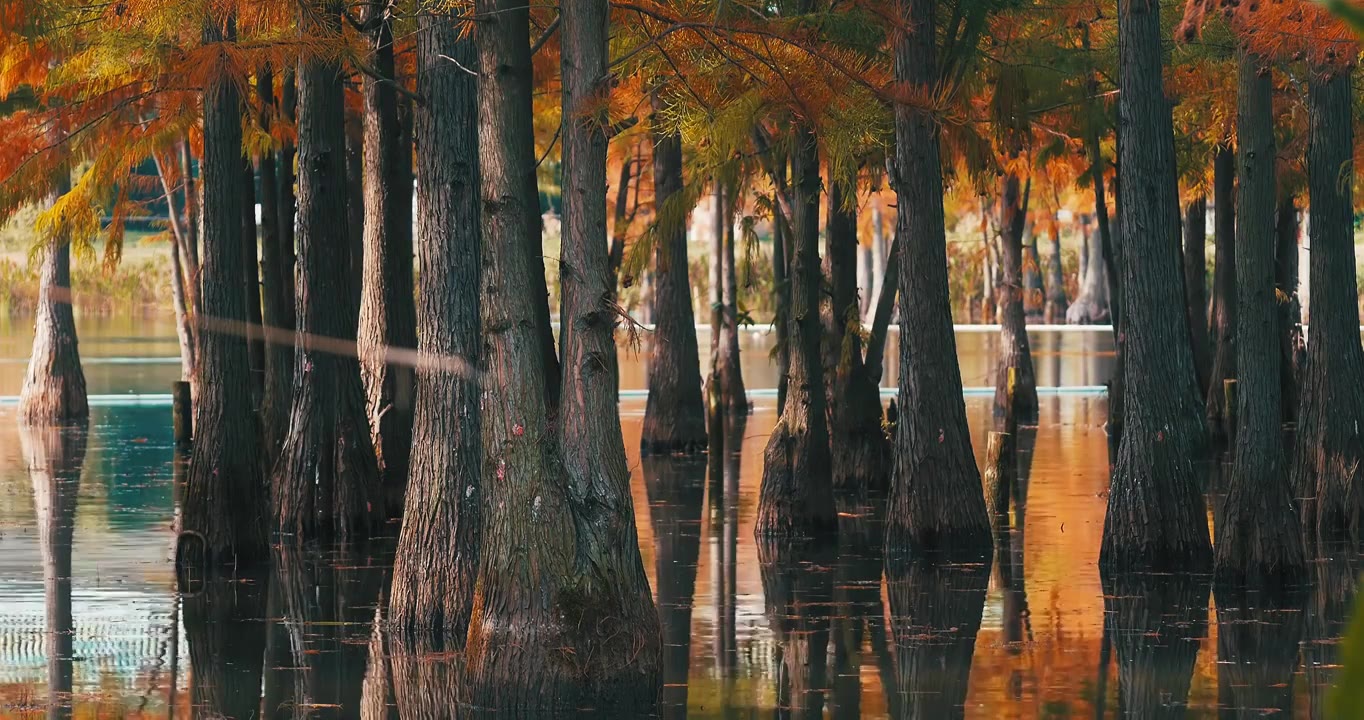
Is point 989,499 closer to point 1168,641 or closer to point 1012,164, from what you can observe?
point 1168,641

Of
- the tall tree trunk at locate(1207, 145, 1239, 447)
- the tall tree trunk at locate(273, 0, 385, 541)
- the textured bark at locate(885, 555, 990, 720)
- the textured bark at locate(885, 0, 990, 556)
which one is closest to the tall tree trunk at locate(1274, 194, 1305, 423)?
the tall tree trunk at locate(1207, 145, 1239, 447)

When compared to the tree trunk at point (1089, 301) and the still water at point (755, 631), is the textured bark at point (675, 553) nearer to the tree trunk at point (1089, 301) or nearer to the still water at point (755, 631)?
the still water at point (755, 631)

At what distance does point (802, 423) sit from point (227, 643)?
6101 millimetres

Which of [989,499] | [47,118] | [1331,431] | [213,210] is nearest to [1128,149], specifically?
[1331,431]

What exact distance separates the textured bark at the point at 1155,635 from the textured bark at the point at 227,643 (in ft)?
16.2

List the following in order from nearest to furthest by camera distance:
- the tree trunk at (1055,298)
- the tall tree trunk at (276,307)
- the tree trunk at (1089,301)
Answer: the tall tree trunk at (276,307), the tree trunk at (1089,301), the tree trunk at (1055,298)

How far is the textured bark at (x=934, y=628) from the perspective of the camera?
30.9ft

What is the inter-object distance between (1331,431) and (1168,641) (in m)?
5.17

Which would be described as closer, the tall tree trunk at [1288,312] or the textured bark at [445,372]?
the textured bark at [445,372]

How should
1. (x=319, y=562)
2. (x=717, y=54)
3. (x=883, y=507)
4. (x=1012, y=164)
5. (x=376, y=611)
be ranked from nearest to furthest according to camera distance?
(x=717, y=54) → (x=376, y=611) → (x=319, y=562) → (x=883, y=507) → (x=1012, y=164)

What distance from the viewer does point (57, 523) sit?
16.9 meters

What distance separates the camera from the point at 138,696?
954cm

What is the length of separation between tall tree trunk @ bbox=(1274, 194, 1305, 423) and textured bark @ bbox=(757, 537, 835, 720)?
39.7 ft

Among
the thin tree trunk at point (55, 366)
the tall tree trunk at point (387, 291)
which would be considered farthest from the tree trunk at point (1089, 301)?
the tall tree trunk at point (387, 291)
